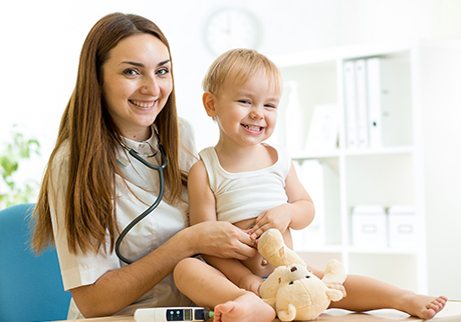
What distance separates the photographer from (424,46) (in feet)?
11.3

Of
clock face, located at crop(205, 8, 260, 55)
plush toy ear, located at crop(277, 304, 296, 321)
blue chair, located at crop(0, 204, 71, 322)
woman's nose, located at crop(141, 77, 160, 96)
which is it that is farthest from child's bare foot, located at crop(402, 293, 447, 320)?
clock face, located at crop(205, 8, 260, 55)

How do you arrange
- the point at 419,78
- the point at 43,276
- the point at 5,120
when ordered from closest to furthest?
1. the point at 43,276
2. the point at 419,78
3. the point at 5,120

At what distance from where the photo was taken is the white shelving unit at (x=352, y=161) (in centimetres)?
349

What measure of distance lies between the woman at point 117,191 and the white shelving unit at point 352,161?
1.97 m

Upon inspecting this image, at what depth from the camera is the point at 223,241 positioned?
147cm

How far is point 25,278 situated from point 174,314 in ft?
2.58

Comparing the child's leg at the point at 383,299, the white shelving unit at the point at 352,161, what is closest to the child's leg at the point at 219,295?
the child's leg at the point at 383,299

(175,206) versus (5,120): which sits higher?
(5,120)

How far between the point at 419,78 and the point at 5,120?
2.08 meters

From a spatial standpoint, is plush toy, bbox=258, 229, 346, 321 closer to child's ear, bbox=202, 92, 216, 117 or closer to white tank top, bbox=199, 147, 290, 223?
white tank top, bbox=199, 147, 290, 223

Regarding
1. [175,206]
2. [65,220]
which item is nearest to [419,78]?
[175,206]

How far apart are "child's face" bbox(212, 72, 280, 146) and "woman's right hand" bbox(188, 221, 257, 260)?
191 mm

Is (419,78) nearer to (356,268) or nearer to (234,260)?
(356,268)

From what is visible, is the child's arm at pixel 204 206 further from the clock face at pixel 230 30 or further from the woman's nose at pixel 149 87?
the clock face at pixel 230 30
